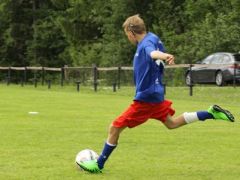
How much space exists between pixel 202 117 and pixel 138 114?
0.86 meters

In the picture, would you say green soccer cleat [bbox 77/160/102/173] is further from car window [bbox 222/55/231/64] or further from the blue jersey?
car window [bbox 222/55/231/64]

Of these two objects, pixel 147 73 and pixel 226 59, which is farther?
pixel 226 59

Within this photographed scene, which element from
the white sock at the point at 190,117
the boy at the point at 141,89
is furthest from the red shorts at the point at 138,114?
the white sock at the point at 190,117

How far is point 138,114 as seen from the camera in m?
7.80

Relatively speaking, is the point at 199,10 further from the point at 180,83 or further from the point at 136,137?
the point at 136,137

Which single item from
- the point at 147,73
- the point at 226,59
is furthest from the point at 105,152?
the point at 226,59

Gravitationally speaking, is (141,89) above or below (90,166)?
above

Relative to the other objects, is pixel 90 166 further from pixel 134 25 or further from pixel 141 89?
pixel 134 25

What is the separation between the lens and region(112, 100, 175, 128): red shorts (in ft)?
25.4

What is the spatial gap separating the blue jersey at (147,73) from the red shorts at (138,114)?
3.0 inches

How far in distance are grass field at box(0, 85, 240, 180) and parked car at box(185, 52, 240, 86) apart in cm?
1021

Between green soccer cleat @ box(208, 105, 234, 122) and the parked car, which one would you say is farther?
the parked car

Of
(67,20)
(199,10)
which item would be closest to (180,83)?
(199,10)

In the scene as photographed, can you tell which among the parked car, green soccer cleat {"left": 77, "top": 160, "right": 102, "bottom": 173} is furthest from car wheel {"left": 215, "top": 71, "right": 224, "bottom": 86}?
green soccer cleat {"left": 77, "top": 160, "right": 102, "bottom": 173}
